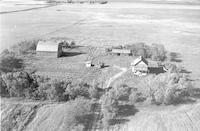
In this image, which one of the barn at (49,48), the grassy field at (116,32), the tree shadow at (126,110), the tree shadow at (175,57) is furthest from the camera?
the grassy field at (116,32)

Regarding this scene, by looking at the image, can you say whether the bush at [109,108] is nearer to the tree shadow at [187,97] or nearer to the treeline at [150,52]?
the tree shadow at [187,97]

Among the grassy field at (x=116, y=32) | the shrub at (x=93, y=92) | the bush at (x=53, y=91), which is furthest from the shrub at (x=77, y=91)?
the grassy field at (x=116, y=32)

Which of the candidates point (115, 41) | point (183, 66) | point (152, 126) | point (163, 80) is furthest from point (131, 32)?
point (152, 126)

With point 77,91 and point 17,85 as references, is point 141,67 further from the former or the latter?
point 17,85

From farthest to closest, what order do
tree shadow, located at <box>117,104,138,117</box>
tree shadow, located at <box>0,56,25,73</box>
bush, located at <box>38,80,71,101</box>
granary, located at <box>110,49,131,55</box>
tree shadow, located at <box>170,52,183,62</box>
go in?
1. granary, located at <box>110,49,131,55</box>
2. tree shadow, located at <box>170,52,183,62</box>
3. tree shadow, located at <box>0,56,25,73</box>
4. bush, located at <box>38,80,71,101</box>
5. tree shadow, located at <box>117,104,138,117</box>

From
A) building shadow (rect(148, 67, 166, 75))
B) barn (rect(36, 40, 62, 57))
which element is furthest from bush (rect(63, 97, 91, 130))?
barn (rect(36, 40, 62, 57))

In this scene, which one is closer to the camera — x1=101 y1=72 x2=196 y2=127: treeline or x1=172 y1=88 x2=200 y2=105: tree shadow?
x1=101 y1=72 x2=196 y2=127: treeline

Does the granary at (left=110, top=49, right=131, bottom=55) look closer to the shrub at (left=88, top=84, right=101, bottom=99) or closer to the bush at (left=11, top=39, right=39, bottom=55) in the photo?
the bush at (left=11, top=39, right=39, bottom=55)

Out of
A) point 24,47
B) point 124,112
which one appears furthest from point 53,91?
point 24,47

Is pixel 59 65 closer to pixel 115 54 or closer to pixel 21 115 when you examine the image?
pixel 115 54

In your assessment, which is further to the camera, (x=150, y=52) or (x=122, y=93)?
(x=150, y=52)

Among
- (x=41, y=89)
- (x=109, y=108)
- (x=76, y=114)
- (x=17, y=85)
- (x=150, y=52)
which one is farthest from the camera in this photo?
(x=150, y=52)
